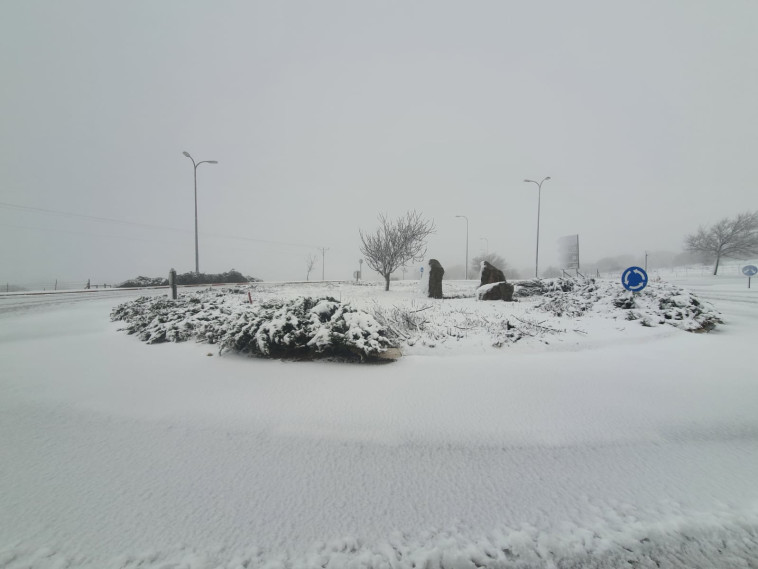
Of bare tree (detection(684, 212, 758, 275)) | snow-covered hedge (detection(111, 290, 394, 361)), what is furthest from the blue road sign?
bare tree (detection(684, 212, 758, 275))

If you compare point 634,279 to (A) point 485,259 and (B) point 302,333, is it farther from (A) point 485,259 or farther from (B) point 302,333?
(A) point 485,259

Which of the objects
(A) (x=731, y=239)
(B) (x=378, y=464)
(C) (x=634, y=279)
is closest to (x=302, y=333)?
(B) (x=378, y=464)

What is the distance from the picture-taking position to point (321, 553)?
5.17ft

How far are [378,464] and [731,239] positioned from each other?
47.4 meters

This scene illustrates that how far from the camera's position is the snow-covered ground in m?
1.62

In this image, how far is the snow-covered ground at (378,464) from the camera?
1.62 m

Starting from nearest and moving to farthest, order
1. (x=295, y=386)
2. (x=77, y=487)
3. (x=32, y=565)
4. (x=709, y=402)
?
(x=32, y=565)
(x=77, y=487)
(x=709, y=402)
(x=295, y=386)

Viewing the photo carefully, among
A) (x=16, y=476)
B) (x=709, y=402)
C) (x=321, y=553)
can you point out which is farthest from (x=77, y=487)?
(x=709, y=402)

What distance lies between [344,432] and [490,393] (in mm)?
1768

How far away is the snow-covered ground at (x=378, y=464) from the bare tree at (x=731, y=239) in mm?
41888

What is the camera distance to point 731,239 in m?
32.5

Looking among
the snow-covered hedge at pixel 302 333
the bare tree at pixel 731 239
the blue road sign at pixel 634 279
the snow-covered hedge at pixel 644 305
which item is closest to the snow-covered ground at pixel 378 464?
the snow-covered hedge at pixel 302 333

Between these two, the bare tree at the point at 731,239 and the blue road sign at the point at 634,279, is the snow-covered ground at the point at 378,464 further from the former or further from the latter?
the bare tree at the point at 731,239

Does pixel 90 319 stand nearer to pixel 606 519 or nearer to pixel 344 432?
pixel 344 432
